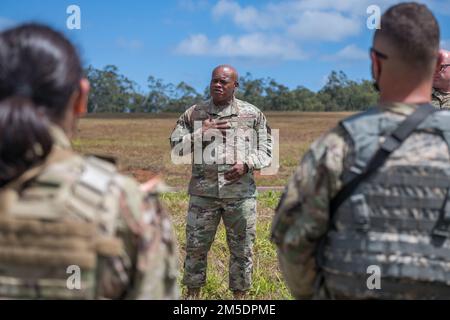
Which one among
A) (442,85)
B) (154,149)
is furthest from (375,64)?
(154,149)

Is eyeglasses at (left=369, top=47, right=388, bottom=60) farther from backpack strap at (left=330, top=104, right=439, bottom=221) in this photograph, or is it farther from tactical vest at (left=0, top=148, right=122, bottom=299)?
tactical vest at (left=0, top=148, right=122, bottom=299)

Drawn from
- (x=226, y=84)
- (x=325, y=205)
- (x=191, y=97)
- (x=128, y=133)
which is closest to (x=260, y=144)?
Result: (x=226, y=84)

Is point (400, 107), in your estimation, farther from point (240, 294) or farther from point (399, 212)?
point (240, 294)

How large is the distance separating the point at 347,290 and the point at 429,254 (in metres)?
0.34

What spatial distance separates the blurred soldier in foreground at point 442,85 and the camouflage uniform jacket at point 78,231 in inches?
133

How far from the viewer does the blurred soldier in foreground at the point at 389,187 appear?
2.22 metres

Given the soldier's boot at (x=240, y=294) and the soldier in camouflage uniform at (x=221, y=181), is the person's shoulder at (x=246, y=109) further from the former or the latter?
the soldier's boot at (x=240, y=294)

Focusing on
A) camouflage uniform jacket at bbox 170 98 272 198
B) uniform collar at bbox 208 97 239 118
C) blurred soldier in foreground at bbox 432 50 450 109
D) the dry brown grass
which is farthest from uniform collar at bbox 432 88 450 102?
the dry brown grass

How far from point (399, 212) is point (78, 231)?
1.21 metres

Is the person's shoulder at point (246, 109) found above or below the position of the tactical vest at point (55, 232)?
above

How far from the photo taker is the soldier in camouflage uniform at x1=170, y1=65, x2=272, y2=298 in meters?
5.12

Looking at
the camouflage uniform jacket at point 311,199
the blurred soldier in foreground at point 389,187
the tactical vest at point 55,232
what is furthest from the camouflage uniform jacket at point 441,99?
the tactical vest at point 55,232

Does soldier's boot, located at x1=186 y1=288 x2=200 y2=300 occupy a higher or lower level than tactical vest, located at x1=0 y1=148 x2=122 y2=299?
lower
